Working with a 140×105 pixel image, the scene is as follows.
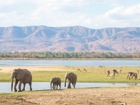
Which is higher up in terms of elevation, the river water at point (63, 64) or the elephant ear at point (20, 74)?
the elephant ear at point (20, 74)

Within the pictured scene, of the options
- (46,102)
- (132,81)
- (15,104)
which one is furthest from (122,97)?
(132,81)

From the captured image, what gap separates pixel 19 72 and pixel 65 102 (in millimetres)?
9956

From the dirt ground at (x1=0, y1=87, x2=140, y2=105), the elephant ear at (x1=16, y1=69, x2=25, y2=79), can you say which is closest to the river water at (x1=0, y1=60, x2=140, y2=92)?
the elephant ear at (x1=16, y1=69, x2=25, y2=79)

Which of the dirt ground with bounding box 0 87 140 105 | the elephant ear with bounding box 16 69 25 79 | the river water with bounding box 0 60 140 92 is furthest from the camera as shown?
the river water with bounding box 0 60 140 92

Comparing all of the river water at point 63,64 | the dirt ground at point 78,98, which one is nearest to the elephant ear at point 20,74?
the river water at point 63,64

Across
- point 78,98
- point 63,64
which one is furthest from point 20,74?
point 63,64

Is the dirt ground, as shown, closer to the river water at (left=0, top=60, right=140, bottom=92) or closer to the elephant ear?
the elephant ear

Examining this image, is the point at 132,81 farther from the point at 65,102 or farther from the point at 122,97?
the point at 65,102

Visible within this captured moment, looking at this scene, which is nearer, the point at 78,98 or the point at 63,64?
the point at 78,98

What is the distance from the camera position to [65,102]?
980 inches

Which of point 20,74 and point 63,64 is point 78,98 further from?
point 63,64

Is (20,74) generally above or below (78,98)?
above

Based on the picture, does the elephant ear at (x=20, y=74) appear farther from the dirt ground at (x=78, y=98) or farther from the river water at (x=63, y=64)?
the dirt ground at (x=78, y=98)

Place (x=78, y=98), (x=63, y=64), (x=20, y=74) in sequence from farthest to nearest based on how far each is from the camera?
(x=63, y=64), (x=20, y=74), (x=78, y=98)
